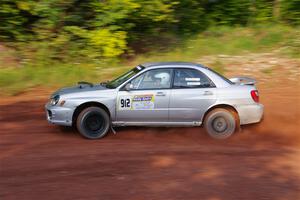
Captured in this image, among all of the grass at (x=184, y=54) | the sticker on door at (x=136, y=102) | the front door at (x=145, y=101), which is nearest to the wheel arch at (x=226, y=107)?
the front door at (x=145, y=101)

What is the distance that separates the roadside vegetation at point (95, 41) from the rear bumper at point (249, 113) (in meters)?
6.54

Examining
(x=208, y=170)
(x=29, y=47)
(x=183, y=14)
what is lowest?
(x=208, y=170)

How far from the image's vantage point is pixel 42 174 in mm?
7352

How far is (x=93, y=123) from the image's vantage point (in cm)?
950

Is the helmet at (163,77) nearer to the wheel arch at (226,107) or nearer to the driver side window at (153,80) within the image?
the driver side window at (153,80)

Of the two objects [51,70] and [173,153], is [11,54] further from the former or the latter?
[173,153]

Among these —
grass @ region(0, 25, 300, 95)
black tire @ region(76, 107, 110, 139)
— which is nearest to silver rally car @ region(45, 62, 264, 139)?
black tire @ region(76, 107, 110, 139)

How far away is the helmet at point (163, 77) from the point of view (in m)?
9.65

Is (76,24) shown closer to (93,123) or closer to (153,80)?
(153,80)

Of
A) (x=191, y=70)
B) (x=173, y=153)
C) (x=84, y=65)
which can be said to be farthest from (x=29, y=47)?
(x=173, y=153)

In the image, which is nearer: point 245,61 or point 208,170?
point 208,170

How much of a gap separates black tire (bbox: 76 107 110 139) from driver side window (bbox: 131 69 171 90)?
0.86m

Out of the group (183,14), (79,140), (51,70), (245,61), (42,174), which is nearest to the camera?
(42,174)

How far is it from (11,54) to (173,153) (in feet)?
32.9
